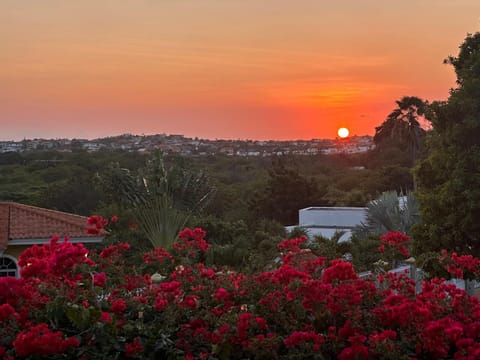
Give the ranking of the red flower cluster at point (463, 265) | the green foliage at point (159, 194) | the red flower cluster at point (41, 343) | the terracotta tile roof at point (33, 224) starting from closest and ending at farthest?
the red flower cluster at point (41, 343), the red flower cluster at point (463, 265), the green foliage at point (159, 194), the terracotta tile roof at point (33, 224)

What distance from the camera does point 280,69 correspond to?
89.2ft

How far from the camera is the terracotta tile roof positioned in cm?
1947

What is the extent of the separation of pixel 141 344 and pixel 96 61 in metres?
23.2

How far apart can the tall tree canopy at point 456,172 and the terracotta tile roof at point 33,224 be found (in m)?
9.94

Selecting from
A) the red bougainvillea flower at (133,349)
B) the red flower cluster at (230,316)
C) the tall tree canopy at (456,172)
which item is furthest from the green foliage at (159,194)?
the red bougainvillea flower at (133,349)

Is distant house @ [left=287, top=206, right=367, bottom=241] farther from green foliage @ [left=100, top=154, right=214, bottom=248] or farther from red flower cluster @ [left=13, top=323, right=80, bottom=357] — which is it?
red flower cluster @ [left=13, top=323, right=80, bottom=357]

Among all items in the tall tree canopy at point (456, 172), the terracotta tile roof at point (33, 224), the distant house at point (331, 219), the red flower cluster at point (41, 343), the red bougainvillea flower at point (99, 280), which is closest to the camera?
the red flower cluster at point (41, 343)

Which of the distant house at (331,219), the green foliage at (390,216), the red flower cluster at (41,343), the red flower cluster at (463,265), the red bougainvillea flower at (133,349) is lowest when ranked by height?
the distant house at (331,219)

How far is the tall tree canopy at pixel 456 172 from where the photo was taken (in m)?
12.6

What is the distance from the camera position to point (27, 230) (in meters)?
19.8

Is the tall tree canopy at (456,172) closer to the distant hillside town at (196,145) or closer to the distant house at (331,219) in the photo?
the distant house at (331,219)

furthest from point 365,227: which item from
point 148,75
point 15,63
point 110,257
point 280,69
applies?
point 110,257

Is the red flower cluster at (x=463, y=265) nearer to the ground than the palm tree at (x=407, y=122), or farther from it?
nearer to the ground

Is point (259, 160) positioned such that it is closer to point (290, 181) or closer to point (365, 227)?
point (290, 181)
